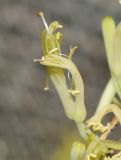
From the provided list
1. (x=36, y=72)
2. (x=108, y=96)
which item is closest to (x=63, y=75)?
(x=108, y=96)

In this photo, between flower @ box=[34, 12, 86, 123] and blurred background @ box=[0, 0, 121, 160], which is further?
blurred background @ box=[0, 0, 121, 160]

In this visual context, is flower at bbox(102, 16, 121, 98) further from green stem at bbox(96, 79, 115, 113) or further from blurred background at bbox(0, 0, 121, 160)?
blurred background at bbox(0, 0, 121, 160)

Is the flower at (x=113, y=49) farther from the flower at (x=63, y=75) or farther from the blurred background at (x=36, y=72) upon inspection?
the blurred background at (x=36, y=72)

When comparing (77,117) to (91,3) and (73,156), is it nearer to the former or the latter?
(73,156)

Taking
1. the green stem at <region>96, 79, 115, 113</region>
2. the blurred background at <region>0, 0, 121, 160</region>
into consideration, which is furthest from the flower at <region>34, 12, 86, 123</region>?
the blurred background at <region>0, 0, 121, 160</region>

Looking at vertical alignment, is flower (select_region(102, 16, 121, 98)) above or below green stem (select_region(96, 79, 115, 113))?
above

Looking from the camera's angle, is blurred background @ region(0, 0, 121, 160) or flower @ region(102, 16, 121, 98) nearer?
flower @ region(102, 16, 121, 98)

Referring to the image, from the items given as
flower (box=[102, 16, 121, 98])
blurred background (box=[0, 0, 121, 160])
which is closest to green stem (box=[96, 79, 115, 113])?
flower (box=[102, 16, 121, 98])

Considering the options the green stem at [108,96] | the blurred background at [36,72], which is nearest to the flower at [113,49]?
the green stem at [108,96]

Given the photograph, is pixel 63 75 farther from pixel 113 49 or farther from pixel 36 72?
pixel 36 72

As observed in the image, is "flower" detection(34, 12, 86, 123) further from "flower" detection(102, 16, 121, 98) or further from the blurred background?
the blurred background
